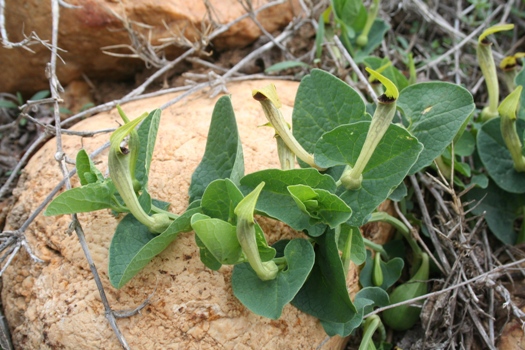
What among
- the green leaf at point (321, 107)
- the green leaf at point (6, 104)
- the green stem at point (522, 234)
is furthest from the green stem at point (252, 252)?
the green leaf at point (6, 104)

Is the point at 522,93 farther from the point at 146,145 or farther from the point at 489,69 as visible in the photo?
the point at 146,145

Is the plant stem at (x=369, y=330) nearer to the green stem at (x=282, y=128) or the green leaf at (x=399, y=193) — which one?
the green leaf at (x=399, y=193)

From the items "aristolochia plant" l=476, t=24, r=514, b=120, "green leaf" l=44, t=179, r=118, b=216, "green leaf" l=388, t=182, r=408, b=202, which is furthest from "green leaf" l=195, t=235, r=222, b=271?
"aristolochia plant" l=476, t=24, r=514, b=120

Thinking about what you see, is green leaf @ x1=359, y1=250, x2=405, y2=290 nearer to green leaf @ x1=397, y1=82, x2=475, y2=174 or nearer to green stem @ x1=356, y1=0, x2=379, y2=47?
green leaf @ x1=397, y1=82, x2=475, y2=174

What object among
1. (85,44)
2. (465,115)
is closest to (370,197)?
(465,115)

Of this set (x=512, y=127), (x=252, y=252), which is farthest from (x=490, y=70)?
(x=252, y=252)

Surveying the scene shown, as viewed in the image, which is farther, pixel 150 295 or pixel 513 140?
pixel 513 140
